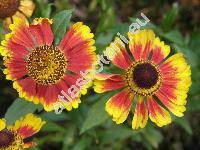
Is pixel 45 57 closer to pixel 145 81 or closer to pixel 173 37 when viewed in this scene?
pixel 145 81

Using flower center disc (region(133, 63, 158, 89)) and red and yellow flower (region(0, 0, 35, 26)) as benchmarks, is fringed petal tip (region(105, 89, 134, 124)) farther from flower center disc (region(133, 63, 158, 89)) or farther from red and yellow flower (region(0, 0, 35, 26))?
red and yellow flower (region(0, 0, 35, 26))

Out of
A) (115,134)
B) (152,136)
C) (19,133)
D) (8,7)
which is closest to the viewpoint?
(19,133)

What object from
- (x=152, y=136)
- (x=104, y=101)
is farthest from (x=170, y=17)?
(x=152, y=136)

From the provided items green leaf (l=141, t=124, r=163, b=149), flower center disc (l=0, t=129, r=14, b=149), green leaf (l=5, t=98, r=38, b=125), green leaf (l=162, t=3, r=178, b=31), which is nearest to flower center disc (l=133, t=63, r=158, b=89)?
green leaf (l=5, t=98, r=38, b=125)

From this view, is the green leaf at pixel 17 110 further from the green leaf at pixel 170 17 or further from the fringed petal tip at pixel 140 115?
the green leaf at pixel 170 17

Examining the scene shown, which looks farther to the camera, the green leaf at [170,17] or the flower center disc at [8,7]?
the green leaf at [170,17]

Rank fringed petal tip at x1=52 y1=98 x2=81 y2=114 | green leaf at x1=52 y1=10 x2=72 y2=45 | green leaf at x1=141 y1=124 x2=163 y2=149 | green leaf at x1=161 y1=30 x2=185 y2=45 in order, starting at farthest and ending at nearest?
green leaf at x1=141 y1=124 x2=163 y2=149, green leaf at x1=161 y1=30 x2=185 y2=45, green leaf at x1=52 y1=10 x2=72 y2=45, fringed petal tip at x1=52 y1=98 x2=81 y2=114

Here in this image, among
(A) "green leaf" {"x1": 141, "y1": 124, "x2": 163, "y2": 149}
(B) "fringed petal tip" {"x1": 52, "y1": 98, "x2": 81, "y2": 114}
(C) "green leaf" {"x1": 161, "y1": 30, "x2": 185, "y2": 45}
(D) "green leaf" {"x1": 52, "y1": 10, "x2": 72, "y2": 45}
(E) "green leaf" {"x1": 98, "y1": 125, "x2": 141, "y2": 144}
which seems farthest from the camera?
(A) "green leaf" {"x1": 141, "y1": 124, "x2": 163, "y2": 149}

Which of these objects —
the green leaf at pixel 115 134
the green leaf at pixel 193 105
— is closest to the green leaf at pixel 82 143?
the green leaf at pixel 115 134
